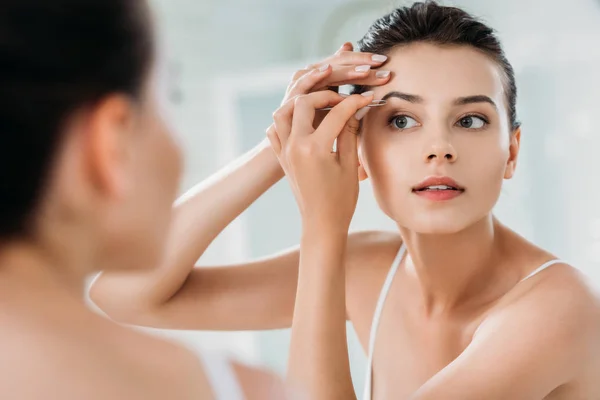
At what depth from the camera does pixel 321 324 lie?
0.89m

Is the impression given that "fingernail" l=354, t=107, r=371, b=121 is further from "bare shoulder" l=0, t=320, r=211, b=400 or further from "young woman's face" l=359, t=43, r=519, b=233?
"bare shoulder" l=0, t=320, r=211, b=400

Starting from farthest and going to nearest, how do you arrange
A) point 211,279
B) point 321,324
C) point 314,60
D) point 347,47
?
point 314,60, point 211,279, point 347,47, point 321,324

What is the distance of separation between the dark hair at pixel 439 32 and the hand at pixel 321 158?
13cm

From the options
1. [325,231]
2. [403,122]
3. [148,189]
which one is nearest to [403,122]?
[403,122]

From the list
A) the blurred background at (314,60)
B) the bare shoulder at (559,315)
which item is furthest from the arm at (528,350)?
the blurred background at (314,60)

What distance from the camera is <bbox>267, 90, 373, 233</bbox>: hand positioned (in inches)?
36.5

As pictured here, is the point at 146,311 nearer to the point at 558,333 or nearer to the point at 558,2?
the point at 558,333

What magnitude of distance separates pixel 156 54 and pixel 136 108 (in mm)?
41

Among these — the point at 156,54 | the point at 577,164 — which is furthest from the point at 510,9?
the point at 156,54

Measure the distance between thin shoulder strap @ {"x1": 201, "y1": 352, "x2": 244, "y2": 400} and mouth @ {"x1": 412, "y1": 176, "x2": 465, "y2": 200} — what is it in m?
0.54

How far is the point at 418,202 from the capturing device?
39.3 inches

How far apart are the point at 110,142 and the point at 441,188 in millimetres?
600

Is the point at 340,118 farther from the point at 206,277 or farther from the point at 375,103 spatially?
the point at 206,277

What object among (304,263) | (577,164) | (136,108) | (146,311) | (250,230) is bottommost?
(250,230)
